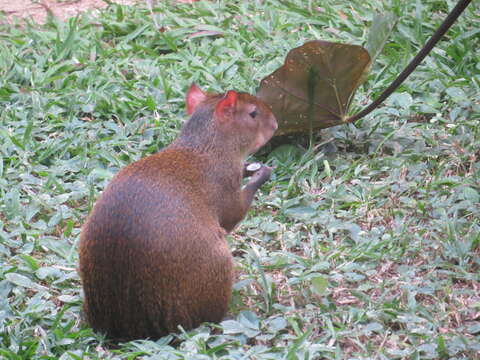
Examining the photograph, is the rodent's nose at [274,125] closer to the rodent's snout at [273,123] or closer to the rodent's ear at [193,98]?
the rodent's snout at [273,123]

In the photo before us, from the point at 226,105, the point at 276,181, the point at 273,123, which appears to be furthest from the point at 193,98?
the point at 276,181

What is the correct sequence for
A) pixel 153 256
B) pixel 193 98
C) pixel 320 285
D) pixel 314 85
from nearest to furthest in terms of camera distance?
pixel 153 256 → pixel 320 285 → pixel 193 98 → pixel 314 85

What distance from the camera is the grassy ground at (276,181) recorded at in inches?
155

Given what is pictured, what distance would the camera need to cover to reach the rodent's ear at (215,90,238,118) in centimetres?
462

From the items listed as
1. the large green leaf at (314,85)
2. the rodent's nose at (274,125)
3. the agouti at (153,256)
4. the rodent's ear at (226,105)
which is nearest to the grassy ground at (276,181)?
the agouti at (153,256)

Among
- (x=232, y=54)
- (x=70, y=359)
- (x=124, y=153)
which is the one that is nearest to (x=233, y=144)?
(x=124, y=153)

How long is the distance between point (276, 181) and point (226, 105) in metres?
0.91

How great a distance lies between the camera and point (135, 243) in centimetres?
368

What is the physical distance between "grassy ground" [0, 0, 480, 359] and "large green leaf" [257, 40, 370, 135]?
23 centimetres

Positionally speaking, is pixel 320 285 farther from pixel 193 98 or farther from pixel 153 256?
pixel 193 98

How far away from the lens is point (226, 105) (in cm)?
467

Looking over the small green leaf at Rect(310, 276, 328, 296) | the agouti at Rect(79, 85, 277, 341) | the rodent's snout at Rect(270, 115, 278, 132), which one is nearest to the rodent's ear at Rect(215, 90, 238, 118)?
the rodent's snout at Rect(270, 115, 278, 132)

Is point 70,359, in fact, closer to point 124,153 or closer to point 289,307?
point 289,307

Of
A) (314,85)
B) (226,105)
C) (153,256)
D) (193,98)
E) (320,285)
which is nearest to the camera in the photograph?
(153,256)
